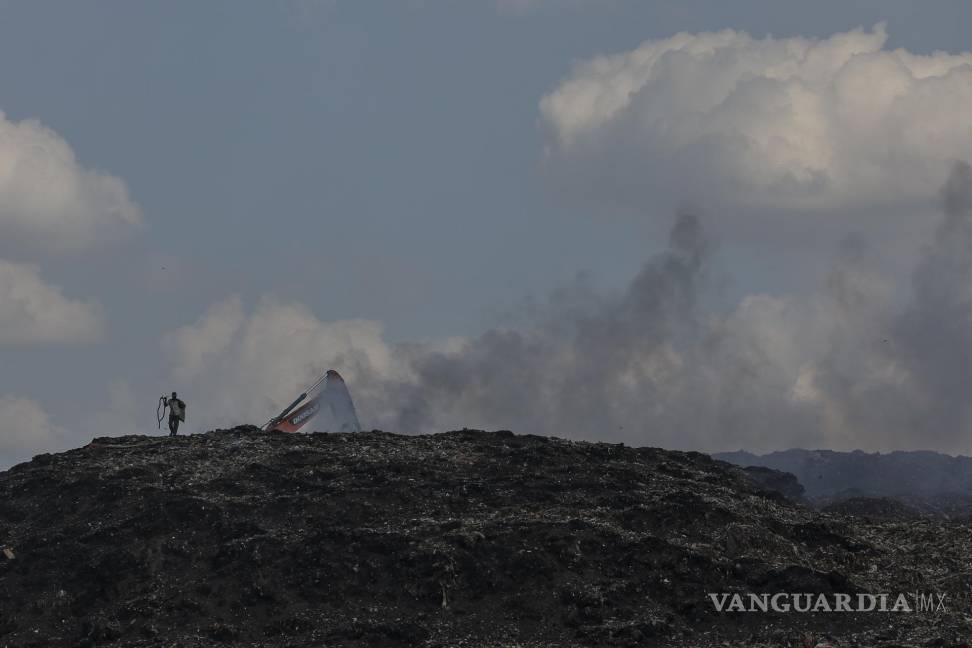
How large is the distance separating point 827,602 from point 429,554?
45.8 ft

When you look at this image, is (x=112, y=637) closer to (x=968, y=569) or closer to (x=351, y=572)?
(x=351, y=572)

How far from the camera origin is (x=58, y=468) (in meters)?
54.4

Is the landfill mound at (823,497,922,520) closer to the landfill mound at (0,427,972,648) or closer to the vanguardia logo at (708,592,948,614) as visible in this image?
the landfill mound at (0,427,972,648)

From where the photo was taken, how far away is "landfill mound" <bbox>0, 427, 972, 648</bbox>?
133 ft

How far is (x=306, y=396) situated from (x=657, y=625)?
3779cm

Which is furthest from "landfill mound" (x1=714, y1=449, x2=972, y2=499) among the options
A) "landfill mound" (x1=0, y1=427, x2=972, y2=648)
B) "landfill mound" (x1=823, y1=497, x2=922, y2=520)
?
"landfill mound" (x1=0, y1=427, x2=972, y2=648)

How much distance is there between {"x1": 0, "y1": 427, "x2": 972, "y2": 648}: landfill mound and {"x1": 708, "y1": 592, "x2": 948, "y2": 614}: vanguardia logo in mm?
412

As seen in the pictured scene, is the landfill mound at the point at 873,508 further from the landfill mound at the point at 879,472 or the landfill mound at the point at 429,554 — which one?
the landfill mound at the point at 879,472

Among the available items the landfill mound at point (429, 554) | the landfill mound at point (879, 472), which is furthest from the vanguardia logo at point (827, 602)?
the landfill mound at point (879, 472)

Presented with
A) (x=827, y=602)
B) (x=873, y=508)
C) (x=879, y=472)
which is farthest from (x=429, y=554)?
(x=879, y=472)

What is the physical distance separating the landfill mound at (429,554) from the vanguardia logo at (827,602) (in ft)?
1.35

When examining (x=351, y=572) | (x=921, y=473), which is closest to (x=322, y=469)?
(x=351, y=572)

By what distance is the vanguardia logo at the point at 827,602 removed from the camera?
135ft

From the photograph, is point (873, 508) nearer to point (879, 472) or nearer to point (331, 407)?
point (331, 407)
